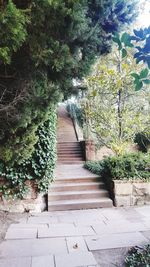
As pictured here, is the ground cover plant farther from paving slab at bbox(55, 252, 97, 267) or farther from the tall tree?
paving slab at bbox(55, 252, 97, 267)

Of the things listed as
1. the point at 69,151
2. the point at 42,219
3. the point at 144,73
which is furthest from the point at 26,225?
the point at 69,151

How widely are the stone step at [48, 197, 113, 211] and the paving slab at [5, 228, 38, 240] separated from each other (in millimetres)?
1225

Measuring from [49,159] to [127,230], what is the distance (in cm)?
Answer: 213

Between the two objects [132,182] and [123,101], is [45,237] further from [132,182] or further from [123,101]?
[123,101]

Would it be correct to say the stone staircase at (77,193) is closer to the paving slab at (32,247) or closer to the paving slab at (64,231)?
the paving slab at (64,231)

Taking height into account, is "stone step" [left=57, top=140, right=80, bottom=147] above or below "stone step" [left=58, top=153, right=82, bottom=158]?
above

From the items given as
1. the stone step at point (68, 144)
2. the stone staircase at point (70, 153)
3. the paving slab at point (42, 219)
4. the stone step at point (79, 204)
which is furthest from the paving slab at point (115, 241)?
the stone step at point (68, 144)

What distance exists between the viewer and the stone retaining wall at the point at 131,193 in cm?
518

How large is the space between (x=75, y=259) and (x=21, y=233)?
1.22 meters

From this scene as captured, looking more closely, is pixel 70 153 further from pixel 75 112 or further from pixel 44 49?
pixel 44 49

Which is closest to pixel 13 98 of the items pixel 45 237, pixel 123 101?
pixel 45 237

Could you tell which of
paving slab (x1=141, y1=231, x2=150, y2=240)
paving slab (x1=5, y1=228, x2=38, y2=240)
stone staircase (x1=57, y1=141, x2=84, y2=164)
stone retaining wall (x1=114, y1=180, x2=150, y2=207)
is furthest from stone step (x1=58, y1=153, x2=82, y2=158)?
paving slab (x1=141, y1=231, x2=150, y2=240)

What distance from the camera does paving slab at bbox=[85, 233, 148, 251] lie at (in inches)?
122

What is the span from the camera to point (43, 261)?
2.71 metres
